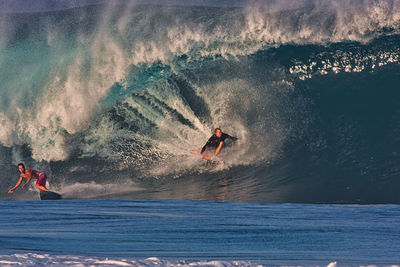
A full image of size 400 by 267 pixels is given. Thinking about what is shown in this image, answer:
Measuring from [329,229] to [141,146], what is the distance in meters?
4.56

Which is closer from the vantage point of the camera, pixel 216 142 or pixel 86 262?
pixel 86 262

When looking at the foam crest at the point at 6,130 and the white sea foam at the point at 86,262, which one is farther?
the foam crest at the point at 6,130

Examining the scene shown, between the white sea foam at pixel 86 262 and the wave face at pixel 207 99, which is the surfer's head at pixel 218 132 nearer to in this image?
the wave face at pixel 207 99

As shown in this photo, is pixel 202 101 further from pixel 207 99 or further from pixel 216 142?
pixel 216 142

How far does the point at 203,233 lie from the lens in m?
A: 4.24

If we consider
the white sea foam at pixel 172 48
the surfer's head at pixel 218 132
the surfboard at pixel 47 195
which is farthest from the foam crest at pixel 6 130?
the surfer's head at pixel 218 132

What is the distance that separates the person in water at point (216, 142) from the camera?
24.3 feet

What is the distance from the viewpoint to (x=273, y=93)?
827 centimetres

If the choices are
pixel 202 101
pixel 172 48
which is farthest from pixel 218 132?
pixel 172 48

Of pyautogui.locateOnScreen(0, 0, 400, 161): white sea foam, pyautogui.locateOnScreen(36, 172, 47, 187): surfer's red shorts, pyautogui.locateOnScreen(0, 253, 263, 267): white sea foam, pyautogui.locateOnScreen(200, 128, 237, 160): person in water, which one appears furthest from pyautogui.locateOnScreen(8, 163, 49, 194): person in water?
pyautogui.locateOnScreen(0, 253, 263, 267): white sea foam

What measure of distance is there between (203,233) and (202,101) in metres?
4.36

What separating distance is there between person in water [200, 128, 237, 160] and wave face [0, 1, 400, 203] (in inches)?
9.6

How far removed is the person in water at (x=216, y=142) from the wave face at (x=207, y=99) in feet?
0.80

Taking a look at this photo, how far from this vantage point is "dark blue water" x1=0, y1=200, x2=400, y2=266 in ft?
11.0
